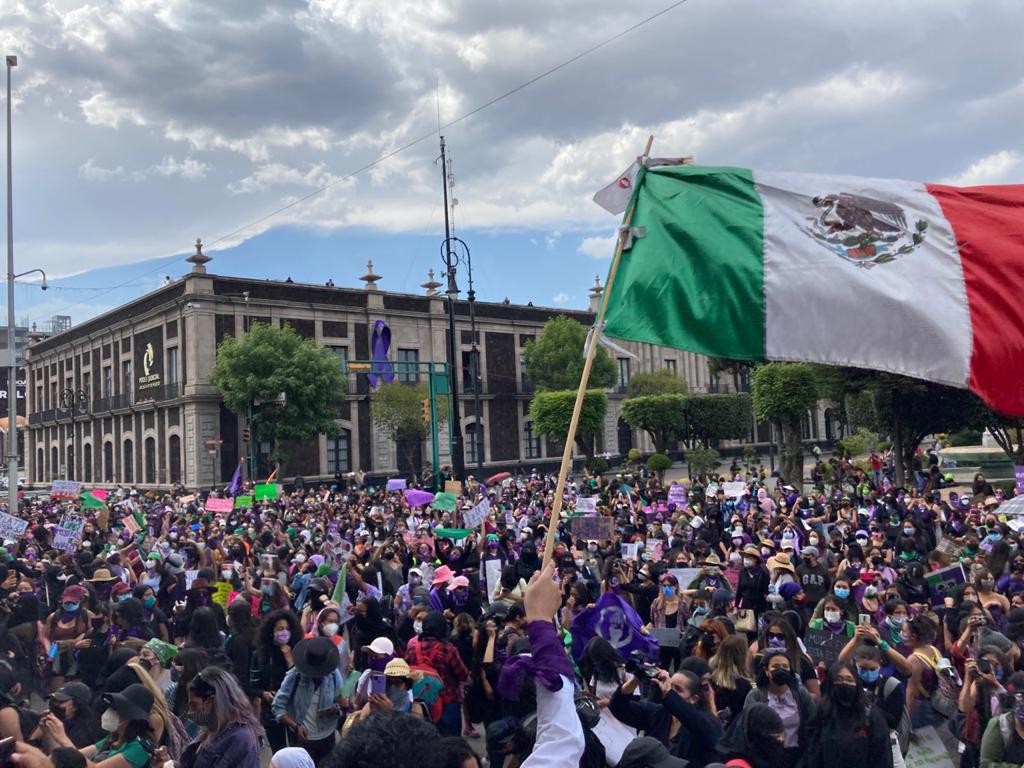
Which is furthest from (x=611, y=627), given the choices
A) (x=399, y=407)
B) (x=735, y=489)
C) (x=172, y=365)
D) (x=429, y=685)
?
(x=172, y=365)

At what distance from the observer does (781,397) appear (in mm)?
32219

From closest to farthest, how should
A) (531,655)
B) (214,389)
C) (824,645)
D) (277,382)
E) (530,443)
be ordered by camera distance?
(531,655), (824,645), (277,382), (214,389), (530,443)

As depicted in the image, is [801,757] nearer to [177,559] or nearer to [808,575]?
[808,575]

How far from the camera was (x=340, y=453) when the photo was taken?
159 ft

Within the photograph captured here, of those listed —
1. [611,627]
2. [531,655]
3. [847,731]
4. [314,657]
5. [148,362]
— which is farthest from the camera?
[148,362]

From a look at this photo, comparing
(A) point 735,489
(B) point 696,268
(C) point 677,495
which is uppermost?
(B) point 696,268

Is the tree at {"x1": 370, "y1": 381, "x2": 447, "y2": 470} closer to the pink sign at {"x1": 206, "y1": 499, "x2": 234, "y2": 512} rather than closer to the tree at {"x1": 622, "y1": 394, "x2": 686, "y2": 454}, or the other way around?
the tree at {"x1": 622, "y1": 394, "x2": 686, "y2": 454}

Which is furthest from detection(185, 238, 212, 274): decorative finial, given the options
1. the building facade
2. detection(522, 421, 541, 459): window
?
detection(522, 421, 541, 459): window

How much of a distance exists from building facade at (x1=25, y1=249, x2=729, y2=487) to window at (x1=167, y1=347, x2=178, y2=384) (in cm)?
6

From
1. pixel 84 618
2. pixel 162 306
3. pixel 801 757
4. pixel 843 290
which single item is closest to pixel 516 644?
pixel 801 757

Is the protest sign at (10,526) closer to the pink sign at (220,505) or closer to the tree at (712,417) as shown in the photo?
the pink sign at (220,505)

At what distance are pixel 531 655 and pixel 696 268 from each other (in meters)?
2.88

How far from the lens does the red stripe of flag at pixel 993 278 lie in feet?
16.0

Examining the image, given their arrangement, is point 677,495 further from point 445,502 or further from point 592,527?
point 592,527
